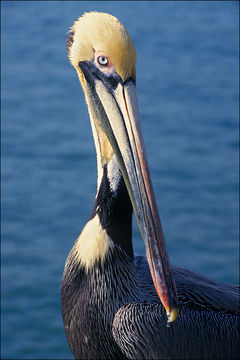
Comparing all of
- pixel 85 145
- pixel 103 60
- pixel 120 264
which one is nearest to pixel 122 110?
pixel 103 60

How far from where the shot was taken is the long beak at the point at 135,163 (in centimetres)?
286

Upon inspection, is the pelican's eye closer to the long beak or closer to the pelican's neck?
the long beak

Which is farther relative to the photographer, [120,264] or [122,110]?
[120,264]

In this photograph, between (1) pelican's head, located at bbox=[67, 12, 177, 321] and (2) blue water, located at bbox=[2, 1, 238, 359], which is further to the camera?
(2) blue water, located at bbox=[2, 1, 238, 359]

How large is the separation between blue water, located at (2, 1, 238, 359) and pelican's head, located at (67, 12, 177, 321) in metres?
3.58

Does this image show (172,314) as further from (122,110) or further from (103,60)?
(103,60)

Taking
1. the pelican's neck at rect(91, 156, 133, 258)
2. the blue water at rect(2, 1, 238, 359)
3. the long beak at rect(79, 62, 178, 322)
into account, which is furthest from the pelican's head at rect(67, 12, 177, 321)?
the blue water at rect(2, 1, 238, 359)

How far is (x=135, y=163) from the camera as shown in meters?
2.93

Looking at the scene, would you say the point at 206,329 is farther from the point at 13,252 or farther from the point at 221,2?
the point at 221,2

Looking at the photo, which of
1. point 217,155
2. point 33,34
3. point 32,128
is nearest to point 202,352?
point 217,155

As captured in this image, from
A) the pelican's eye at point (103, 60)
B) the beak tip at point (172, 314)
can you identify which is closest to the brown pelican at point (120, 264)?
the pelican's eye at point (103, 60)

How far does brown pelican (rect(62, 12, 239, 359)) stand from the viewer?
295 centimetres

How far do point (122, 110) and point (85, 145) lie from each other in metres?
5.35

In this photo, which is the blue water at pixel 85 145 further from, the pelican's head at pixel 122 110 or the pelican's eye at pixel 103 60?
the pelican's eye at pixel 103 60
